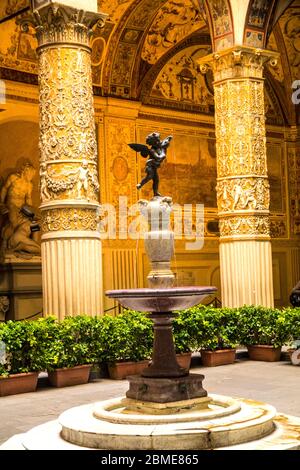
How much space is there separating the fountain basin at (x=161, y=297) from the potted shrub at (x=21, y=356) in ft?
10.7

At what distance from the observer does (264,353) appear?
12.2 metres

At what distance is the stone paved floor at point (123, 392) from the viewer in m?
7.56

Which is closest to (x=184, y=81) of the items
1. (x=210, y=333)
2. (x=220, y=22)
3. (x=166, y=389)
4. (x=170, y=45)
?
(x=170, y=45)

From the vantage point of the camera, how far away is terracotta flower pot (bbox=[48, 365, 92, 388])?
382 inches

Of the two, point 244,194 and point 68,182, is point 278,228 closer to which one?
point 244,194

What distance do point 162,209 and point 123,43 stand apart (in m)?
12.7

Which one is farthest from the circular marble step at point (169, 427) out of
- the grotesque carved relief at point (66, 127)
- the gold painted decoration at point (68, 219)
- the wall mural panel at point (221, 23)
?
the wall mural panel at point (221, 23)

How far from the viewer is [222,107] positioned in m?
14.0

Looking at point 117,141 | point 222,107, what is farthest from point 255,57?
point 117,141

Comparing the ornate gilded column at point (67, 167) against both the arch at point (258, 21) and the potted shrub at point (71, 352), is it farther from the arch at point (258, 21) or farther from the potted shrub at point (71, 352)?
the arch at point (258, 21)

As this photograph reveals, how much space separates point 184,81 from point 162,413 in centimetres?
1558

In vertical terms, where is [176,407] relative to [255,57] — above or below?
below

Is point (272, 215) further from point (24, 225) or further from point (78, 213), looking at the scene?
point (78, 213)

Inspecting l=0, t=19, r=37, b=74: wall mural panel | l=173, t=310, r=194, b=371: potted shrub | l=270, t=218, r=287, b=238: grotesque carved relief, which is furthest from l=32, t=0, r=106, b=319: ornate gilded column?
l=270, t=218, r=287, b=238: grotesque carved relief
